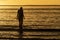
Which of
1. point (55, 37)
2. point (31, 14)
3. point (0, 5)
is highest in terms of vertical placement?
point (0, 5)

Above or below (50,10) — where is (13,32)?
below

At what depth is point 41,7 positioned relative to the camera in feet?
6.83

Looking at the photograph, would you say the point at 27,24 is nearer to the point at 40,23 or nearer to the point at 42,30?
the point at 40,23

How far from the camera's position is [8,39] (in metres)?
1.18

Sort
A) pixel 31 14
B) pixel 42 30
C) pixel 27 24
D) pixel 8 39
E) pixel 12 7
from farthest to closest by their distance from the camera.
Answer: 1. pixel 12 7
2. pixel 31 14
3. pixel 27 24
4. pixel 42 30
5. pixel 8 39

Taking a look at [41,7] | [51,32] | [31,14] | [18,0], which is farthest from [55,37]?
[18,0]

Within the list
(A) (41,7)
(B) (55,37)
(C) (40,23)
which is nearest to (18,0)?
(A) (41,7)

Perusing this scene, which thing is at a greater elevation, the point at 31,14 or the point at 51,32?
the point at 31,14

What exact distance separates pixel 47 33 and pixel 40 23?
27cm

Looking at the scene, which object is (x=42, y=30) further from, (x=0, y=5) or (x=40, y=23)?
(x=0, y=5)

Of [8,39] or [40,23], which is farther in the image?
[40,23]

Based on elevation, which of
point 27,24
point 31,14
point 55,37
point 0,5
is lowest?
point 55,37

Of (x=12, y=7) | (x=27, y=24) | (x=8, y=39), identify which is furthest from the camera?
(x=12, y=7)

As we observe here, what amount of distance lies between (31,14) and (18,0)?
1.36 feet
